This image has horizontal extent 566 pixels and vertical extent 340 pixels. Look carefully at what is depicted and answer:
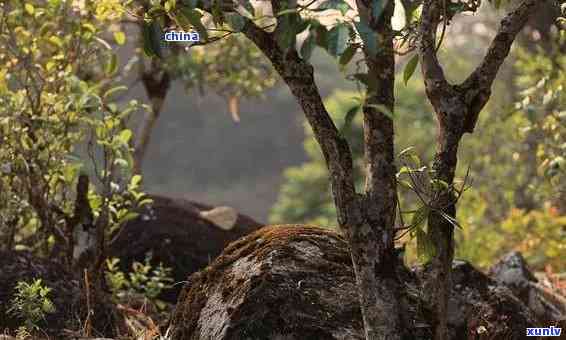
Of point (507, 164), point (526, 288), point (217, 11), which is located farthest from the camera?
point (507, 164)

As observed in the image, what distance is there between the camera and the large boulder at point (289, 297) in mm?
4449

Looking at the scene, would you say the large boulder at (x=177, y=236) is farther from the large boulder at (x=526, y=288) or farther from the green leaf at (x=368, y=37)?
the green leaf at (x=368, y=37)

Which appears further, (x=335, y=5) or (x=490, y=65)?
(x=490, y=65)

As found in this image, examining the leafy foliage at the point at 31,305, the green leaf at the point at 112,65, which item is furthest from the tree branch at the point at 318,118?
the green leaf at the point at 112,65

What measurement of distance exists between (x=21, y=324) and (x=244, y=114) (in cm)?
3828

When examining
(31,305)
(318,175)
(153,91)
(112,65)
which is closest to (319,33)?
(31,305)

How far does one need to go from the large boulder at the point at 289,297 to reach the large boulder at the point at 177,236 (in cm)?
270

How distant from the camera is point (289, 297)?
4.55 metres

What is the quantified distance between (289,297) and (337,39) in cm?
191

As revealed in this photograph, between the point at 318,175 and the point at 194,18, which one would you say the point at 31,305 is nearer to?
the point at 194,18

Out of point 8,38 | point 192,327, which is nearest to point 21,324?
point 192,327

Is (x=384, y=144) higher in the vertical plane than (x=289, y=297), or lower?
higher

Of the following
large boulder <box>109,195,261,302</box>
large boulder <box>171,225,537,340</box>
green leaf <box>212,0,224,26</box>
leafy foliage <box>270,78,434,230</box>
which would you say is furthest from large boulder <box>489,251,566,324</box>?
leafy foliage <box>270,78,434,230</box>

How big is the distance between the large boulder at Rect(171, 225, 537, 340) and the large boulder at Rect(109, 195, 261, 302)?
2700 mm
